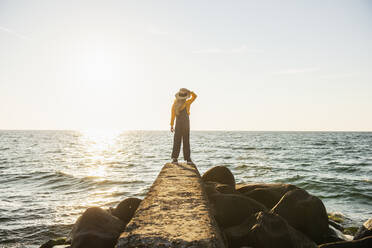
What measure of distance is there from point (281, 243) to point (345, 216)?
5.31 m

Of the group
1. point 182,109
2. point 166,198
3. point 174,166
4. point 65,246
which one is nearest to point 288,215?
point 166,198

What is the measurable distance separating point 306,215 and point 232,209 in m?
1.32

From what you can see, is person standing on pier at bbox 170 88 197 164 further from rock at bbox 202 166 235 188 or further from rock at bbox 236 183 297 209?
rock at bbox 236 183 297 209

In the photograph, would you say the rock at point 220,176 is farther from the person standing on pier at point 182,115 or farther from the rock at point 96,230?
the rock at point 96,230

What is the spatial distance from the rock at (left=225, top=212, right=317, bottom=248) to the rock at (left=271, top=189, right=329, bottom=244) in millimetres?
634

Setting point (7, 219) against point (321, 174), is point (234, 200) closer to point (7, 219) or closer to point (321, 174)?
point (7, 219)

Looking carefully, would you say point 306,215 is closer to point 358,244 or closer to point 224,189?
point 358,244

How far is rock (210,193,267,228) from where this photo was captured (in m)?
4.62

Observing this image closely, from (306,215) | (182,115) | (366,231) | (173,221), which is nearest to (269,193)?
(306,215)

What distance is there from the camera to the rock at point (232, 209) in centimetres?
462

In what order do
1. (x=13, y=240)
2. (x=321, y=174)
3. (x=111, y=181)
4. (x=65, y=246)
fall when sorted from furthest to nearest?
(x=321, y=174)
(x=111, y=181)
(x=13, y=240)
(x=65, y=246)

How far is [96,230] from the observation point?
381cm

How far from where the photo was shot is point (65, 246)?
197 inches

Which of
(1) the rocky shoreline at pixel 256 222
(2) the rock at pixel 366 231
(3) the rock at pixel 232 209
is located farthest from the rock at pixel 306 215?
(2) the rock at pixel 366 231
